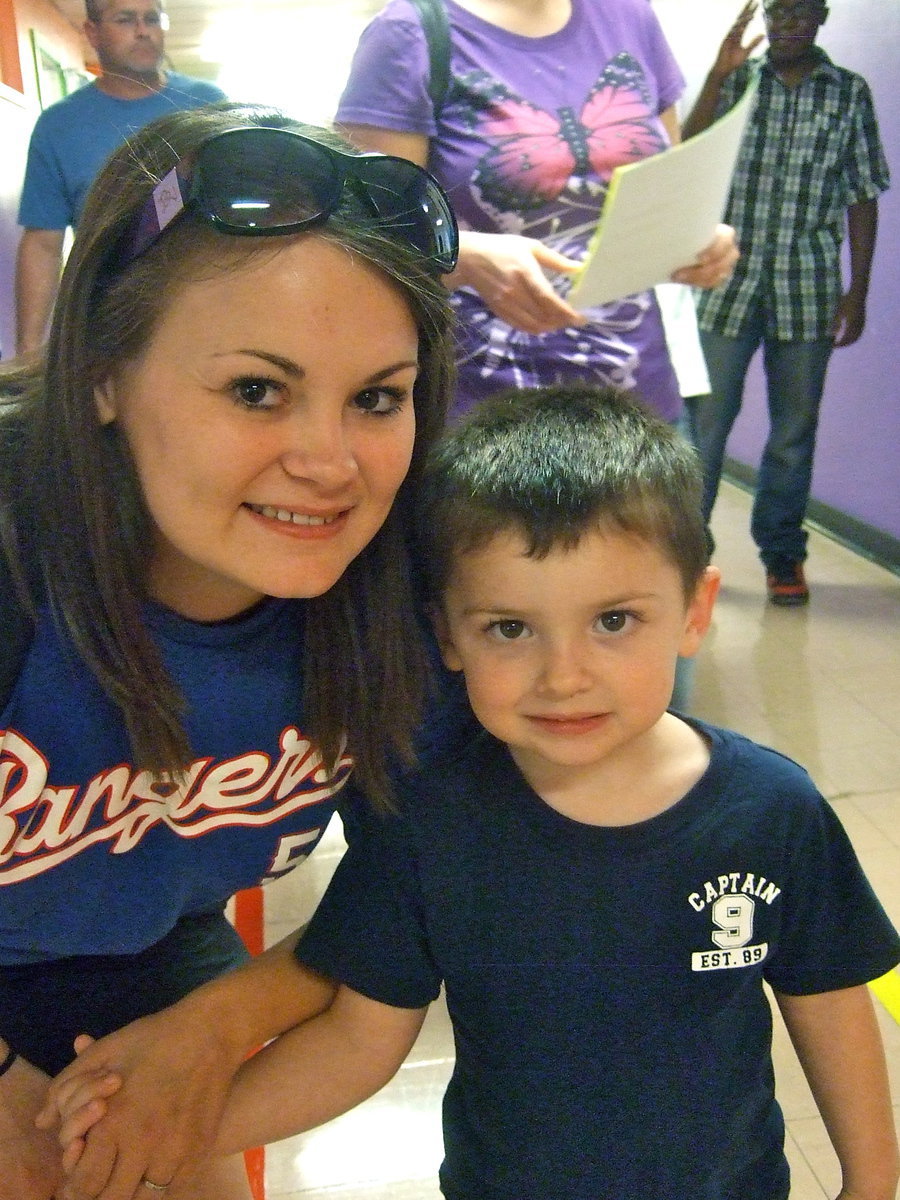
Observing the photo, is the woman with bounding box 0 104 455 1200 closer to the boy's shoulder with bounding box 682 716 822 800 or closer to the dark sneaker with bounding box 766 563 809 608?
the boy's shoulder with bounding box 682 716 822 800

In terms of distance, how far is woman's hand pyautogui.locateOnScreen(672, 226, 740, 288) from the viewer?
135 centimetres

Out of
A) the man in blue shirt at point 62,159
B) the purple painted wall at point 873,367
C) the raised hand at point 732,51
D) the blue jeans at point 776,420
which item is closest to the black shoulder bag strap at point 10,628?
the man in blue shirt at point 62,159

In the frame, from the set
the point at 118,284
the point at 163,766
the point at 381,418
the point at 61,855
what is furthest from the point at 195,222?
the point at 61,855

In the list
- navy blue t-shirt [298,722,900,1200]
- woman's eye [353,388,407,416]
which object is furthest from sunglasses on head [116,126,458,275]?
navy blue t-shirt [298,722,900,1200]

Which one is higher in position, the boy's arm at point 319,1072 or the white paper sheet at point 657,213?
the white paper sheet at point 657,213

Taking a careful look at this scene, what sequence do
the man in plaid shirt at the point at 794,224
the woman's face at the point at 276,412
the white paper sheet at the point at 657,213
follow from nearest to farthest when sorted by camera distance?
the woman's face at the point at 276,412 < the white paper sheet at the point at 657,213 < the man in plaid shirt at the point at 794,224

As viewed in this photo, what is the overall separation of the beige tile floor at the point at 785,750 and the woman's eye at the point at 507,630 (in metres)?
0.83

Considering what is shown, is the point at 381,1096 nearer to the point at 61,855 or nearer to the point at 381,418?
the point at 61,855

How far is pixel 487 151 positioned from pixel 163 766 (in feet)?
2.63

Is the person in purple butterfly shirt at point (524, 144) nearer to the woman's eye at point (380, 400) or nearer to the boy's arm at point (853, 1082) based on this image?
the woman's eye at point (380, 400)

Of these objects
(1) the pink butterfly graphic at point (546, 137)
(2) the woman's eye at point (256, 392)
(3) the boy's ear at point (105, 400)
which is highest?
(1) the pink butterfly graphic at point (546, 137)

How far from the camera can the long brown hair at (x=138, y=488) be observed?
79 centimetres

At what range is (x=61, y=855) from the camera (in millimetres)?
913

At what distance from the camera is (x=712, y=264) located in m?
1.37
